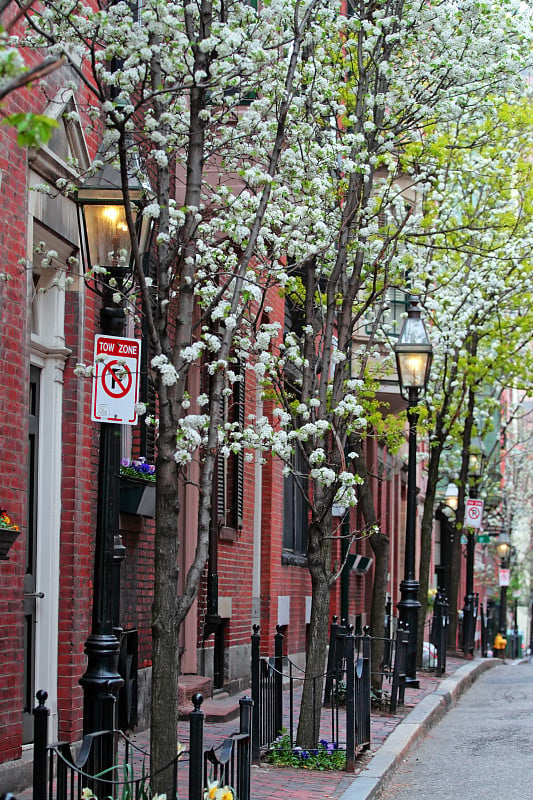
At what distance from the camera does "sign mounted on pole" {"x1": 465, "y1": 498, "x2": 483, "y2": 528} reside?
30.4m

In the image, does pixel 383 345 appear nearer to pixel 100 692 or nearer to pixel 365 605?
pixel 365 605

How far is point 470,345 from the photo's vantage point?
23328 mm

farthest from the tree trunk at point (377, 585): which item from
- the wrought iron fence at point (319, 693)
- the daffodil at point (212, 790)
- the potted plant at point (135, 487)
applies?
the daffodil at point (212, 790)

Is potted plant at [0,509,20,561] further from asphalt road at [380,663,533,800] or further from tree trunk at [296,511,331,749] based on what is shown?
asphalt road at [380,663,533,800]

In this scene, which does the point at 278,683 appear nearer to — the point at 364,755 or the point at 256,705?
the point at 256,705

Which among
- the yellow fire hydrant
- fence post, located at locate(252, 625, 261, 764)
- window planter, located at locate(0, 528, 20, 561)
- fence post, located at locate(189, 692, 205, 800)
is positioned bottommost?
the yellow fire hydrant

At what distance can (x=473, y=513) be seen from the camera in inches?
1207

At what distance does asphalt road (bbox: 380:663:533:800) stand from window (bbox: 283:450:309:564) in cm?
368

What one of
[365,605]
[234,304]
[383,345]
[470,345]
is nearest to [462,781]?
[234,304]

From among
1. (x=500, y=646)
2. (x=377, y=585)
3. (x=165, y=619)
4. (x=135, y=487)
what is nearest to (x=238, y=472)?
(x=377, y=585)

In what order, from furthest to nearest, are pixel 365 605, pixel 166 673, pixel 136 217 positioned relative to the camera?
1. pixel 365 605
2. pixel 136 217
3. pixel 166 673

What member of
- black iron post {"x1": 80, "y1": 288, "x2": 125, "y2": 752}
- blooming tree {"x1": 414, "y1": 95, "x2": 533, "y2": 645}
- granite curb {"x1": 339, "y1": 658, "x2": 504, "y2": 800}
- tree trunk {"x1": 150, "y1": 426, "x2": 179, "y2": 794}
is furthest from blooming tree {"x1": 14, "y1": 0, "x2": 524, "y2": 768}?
blooming tree {"x1": 414, "y1": 95, "x2": 533, "y2": 645}

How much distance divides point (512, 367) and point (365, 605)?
7.04 m

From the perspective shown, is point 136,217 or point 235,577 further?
point 235,577
